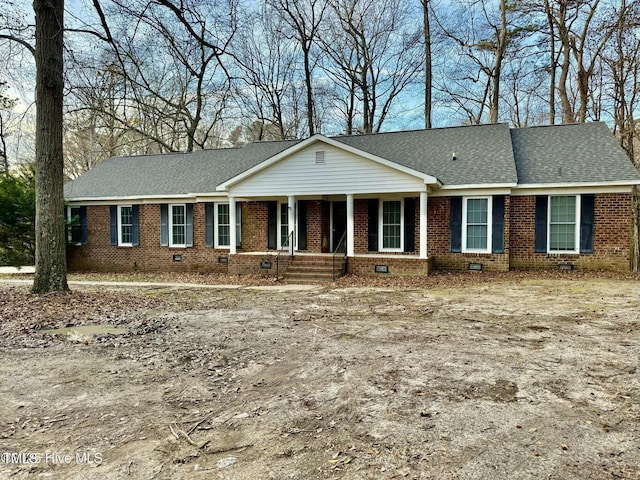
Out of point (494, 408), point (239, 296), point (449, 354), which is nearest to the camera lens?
point (494, 408)

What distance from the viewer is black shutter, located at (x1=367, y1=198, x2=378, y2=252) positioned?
49.1 feet

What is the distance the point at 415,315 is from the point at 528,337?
2.07m

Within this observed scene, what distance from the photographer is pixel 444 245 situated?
13945 mm

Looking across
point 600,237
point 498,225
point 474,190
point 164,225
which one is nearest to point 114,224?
point 164,225

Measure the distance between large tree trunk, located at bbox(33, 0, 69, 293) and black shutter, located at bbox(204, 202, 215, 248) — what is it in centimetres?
703

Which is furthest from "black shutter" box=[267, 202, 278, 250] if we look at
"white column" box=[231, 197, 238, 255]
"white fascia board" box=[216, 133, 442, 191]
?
"white fascia board" box=[216, 133, 442, 191]

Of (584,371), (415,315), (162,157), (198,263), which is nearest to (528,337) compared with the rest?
(584,371)

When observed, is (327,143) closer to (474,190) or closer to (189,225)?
(474,190)

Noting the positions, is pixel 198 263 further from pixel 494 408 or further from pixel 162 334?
pixel 494 408

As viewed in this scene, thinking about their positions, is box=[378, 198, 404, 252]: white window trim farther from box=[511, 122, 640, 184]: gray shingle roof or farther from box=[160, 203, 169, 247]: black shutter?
box=[160, 203, 169, 247]: black shutter

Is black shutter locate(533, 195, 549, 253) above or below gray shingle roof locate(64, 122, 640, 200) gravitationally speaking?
below

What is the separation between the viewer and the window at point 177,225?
54.6 feet

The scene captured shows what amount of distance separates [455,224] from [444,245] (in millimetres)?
767

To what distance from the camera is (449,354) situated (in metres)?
5.21
